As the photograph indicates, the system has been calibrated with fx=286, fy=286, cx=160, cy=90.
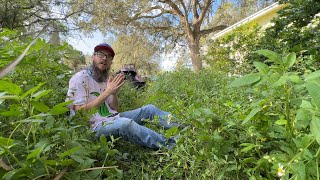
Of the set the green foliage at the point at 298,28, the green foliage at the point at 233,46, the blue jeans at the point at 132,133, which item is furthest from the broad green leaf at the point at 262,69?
the green foliage at the point at 233,46

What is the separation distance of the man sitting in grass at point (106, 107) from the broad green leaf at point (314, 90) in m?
0.92

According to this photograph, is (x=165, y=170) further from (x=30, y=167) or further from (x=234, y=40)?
(x=234, y=40)

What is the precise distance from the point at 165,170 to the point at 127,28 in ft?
49.8

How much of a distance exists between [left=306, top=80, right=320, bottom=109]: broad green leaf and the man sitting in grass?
917 millimetres

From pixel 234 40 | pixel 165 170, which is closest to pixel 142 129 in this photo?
pixel 165 170

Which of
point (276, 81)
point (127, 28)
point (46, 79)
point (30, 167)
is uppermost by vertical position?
point (127, 28)

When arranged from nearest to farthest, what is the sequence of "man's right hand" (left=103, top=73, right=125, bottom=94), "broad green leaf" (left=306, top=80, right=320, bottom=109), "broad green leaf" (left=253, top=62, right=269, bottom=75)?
1. "broad green leaf" (left=306, top=80, right=320, bottom=109)
2. "broad green leaf" (left=253, top=62, right=269, bottom=75)
3. "man's right hand" (left=103, top=73, right=125, bottom=94)

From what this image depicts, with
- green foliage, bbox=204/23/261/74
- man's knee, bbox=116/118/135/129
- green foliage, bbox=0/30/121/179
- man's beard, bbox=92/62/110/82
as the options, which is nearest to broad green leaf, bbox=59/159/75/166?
green foliage, bbox=0/30/121/179

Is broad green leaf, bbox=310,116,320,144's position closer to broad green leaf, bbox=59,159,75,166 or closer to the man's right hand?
broad green leaf, bbox=59,159,75,166

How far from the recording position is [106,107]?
2607 millimetres

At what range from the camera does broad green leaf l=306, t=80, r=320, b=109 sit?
0.78 metres

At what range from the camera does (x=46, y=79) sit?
79.6 inches

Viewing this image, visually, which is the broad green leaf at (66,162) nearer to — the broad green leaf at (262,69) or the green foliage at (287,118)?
the green foliage at (287,118)

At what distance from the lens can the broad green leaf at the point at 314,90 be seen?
0.78 m
